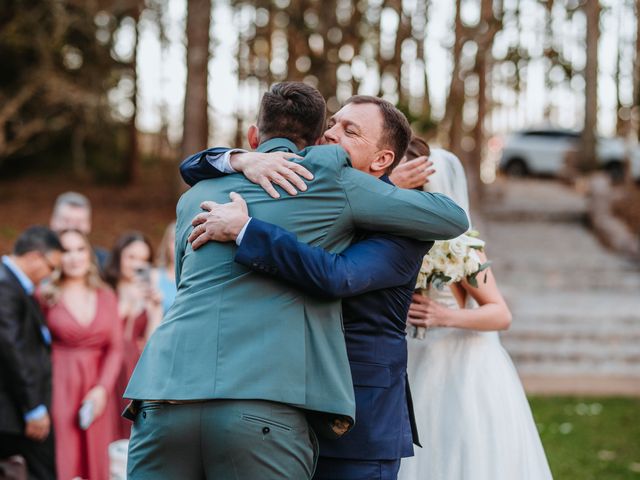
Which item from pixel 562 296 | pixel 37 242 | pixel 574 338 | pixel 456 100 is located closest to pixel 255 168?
pixel 37 242

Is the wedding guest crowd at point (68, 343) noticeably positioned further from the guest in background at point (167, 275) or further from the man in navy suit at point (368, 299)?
the man in navy suit at point (368, 299)

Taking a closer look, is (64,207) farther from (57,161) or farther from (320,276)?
(57,161)

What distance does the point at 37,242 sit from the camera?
239 inches

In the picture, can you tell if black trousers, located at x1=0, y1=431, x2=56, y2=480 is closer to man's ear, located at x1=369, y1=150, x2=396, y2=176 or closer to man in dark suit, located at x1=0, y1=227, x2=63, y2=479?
man in dark suit, located at x1=0, y1=227, x2=63, y2=479

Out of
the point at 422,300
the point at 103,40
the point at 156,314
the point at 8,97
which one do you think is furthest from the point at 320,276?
the point at 103,40

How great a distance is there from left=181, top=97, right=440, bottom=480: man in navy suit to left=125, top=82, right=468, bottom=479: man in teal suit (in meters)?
0.07

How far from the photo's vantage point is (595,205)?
74.3 feet

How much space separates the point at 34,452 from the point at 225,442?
3777mm

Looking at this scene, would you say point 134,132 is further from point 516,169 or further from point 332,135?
point 332,135

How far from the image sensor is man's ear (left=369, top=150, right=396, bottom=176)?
10.0 feet

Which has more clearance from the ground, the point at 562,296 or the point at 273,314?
the point at 273,314

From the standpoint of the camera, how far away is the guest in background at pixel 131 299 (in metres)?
7.47

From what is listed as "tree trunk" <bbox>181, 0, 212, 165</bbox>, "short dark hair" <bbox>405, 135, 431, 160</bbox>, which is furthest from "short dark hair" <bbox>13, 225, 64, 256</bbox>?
"tree trunk" <bbox>181, 0, 212, 165</bbox>

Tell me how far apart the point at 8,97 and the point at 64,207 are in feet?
42.7
